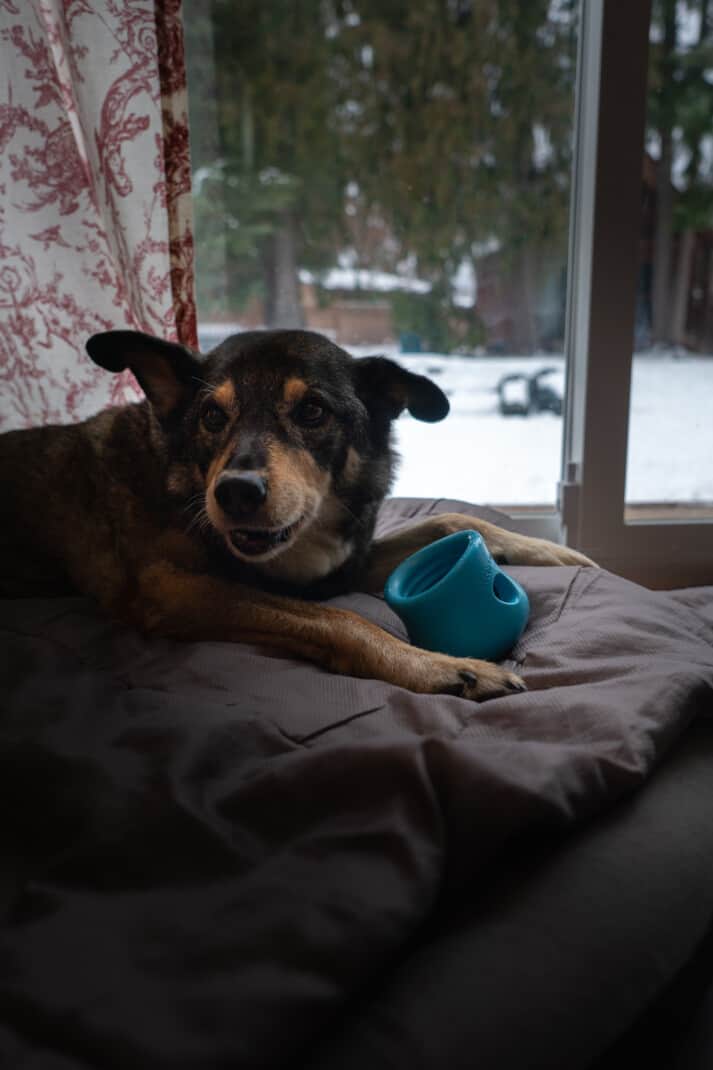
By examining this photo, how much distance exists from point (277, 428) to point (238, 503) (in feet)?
0.72

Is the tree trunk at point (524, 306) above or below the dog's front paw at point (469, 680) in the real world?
above

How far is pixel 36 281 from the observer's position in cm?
207

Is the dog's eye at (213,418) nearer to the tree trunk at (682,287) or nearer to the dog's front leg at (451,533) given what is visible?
the dog's front leg at (451,533)

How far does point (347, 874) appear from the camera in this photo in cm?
73

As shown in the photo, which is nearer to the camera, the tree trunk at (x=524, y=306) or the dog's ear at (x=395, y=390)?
the dog's ear at (x=395, y=390)

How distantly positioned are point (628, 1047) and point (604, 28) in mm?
2414

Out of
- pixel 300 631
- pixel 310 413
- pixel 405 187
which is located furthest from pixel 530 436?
pixel 300 631

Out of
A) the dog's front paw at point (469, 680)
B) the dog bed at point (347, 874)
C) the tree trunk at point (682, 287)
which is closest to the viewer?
the dog bed at point (347, 874)

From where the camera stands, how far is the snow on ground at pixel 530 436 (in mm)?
2555

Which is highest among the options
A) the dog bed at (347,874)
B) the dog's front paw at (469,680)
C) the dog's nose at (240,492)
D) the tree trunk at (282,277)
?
the tree trunk at (282,277)

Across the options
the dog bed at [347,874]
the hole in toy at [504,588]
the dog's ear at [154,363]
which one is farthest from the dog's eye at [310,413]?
the dog bed at [347,874]

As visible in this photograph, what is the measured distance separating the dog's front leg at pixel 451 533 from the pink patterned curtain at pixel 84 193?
0.89 metres

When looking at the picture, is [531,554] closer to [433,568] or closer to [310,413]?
[433,568]

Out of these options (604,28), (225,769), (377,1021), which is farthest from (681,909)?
(604,28)
